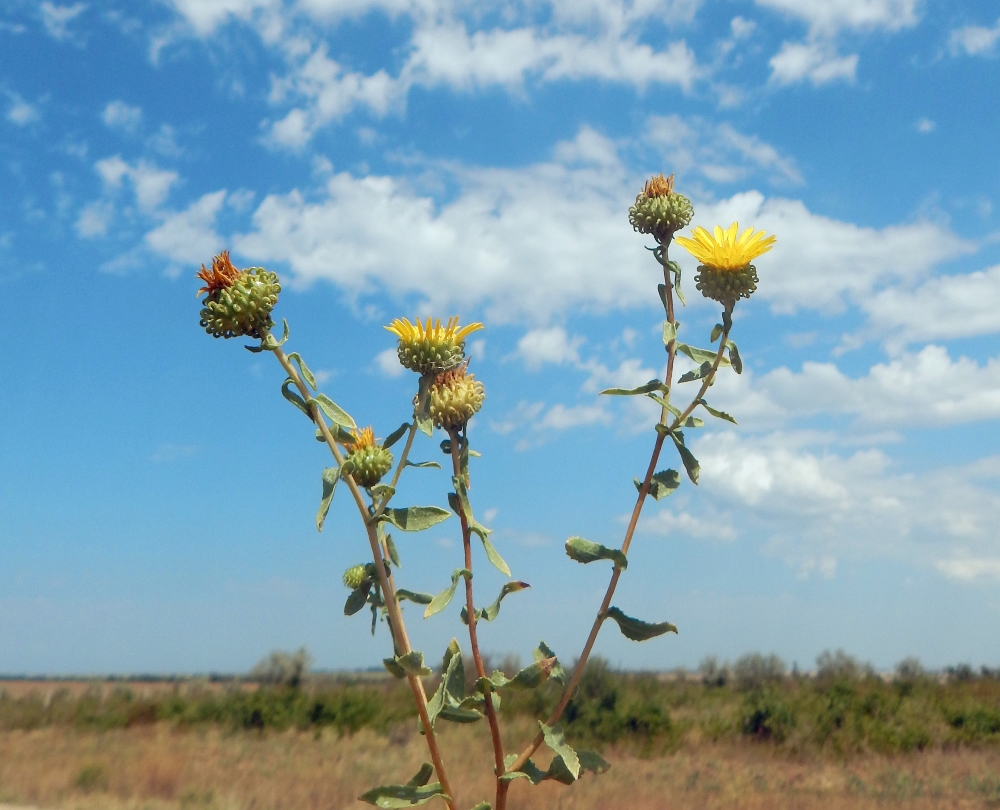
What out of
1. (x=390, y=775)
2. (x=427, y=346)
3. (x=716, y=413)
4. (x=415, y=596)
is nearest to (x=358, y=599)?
(x=415, y=596)

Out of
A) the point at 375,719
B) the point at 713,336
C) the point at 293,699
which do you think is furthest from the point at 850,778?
the point at 713,336

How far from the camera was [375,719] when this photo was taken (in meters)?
25.0

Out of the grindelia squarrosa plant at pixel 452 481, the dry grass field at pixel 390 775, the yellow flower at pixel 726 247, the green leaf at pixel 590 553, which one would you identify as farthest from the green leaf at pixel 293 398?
the dry grass field at pixel 390 775

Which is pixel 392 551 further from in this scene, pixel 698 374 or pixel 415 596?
pixel 698 374

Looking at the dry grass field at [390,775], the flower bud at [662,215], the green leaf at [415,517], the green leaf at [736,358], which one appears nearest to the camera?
the green leaf at [415,517]

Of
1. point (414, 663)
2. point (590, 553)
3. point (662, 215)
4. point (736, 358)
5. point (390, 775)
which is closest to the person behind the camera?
point (414, 663)

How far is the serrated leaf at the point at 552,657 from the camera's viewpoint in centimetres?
189

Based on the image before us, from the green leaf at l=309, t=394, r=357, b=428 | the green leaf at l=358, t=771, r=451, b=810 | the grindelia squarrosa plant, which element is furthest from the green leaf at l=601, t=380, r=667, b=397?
the green leaf at l=358, t=771, r=451, b=810

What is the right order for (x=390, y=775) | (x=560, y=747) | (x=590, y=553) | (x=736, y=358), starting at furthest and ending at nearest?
1. (x=390, y=775)
2. (x=736, y=358)
3. (x=590, y=553)
4. (x=560, y=747)

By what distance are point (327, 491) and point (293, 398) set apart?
21 centimetres

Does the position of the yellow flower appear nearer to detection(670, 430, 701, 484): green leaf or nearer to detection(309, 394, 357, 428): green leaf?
detection(670, 430, 701, 484): green leaf

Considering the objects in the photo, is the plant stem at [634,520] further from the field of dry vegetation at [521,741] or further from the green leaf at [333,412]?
the field of dry vegetation at [521,741]

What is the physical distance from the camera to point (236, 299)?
6.15 ft

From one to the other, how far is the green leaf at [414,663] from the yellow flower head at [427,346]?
0.62 m
